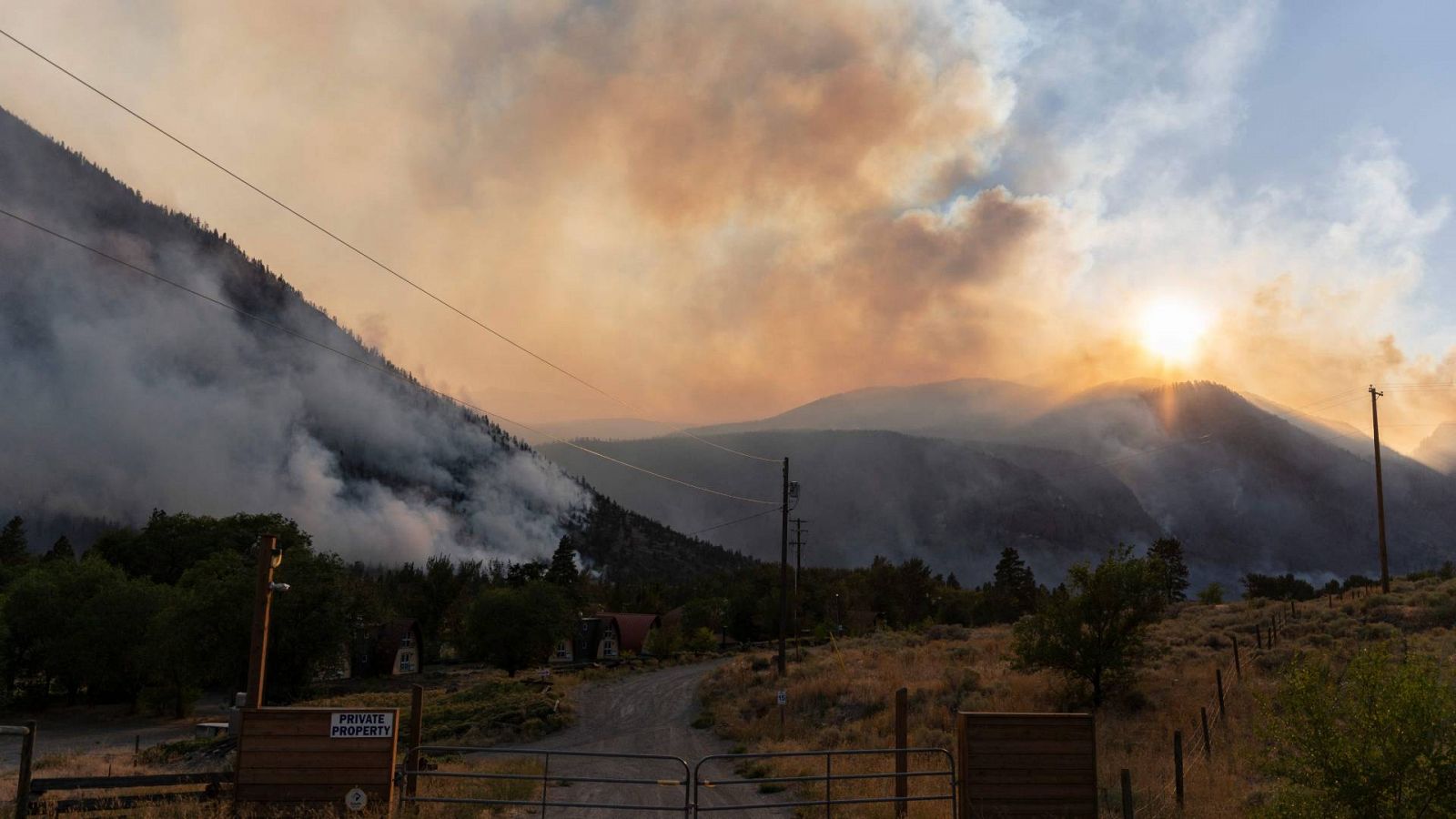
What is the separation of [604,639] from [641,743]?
7542cm

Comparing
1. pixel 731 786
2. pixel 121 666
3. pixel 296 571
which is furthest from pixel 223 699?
pixel 731 786

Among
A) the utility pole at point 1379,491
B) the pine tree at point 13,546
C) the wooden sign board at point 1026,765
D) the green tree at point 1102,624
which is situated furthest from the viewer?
the pine tree at point 13,546

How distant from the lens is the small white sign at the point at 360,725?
1836 cm

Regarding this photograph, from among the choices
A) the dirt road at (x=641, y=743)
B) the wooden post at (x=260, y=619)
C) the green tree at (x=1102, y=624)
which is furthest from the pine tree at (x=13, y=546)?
the green tree at (x=1102, y=624)

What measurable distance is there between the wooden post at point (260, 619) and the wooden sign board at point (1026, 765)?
1674 cm

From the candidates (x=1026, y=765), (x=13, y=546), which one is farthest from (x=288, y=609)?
(x=13, y=546)

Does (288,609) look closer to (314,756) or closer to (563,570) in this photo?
(314,756)

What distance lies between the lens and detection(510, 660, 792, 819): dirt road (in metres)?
26.3

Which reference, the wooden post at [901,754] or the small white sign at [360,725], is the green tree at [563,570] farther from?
the wooden post at [901,754]

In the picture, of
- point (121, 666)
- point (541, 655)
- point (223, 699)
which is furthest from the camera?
point (541, 655)

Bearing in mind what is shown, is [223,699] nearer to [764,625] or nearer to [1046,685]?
[764,625]

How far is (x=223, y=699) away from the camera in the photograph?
7538 centimetres

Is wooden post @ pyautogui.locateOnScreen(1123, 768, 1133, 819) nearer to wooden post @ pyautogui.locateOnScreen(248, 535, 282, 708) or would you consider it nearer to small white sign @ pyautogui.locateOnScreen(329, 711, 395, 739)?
small white sign @ pyautogui.locateOnScreen(329, 711, 395, 739)

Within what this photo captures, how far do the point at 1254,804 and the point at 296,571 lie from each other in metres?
61.8
